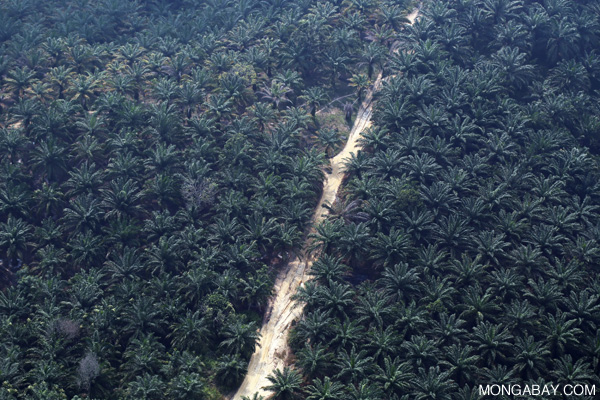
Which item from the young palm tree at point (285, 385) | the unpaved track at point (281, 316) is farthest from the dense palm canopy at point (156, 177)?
the unpaved track at point (281, 316)

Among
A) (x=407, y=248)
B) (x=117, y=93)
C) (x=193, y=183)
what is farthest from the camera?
(x=117, y=93)

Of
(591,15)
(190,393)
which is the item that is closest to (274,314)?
(190,393)

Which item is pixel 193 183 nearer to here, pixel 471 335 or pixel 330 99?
pixel 330 99

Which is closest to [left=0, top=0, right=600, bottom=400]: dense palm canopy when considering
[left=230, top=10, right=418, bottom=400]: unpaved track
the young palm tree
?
the young palm tree

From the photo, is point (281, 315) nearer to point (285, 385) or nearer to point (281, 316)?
point (281, 316)

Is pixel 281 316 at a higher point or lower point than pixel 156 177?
lower

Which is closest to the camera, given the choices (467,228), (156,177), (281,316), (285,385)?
(285,385)

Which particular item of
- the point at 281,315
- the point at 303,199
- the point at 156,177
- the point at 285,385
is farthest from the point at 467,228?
the point at 156,177

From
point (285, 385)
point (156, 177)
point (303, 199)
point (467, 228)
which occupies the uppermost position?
point (467, 228)
